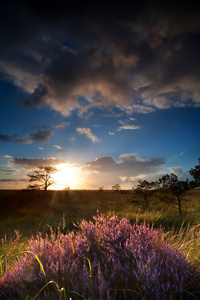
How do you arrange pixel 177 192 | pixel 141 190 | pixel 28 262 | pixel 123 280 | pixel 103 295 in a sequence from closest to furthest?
pixel 103 295, pixel 123 280, pixel 28 262, pixel 177 192, pixel 141 190

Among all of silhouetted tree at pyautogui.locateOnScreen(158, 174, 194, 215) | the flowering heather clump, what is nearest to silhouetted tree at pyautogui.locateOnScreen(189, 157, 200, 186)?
silhouetted tree at pyautogui.locateOnScreen(158, 174, 194, 215)

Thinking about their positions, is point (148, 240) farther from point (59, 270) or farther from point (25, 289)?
point (25, 289)

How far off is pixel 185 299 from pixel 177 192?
1310cm

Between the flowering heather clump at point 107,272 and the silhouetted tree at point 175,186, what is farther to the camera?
the silhouetted tree at point 175,186

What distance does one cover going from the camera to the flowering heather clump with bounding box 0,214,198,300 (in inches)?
88.7

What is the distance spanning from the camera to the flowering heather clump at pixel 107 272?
2.25 metres

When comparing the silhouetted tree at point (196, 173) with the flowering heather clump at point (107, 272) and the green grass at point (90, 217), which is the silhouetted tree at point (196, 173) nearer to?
the green grass at point (90, 217)

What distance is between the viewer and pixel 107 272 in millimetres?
2742

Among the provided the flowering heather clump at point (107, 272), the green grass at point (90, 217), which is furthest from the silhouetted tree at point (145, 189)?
the flowering heather clump at point (107, 272)

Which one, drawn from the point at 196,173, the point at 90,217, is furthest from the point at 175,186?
the point at 90,217

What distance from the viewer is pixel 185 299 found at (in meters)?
2.26

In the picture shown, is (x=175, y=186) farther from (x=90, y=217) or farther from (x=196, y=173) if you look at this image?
(x=90, y=217)

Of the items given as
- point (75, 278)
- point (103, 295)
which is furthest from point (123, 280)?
point (75, 278)

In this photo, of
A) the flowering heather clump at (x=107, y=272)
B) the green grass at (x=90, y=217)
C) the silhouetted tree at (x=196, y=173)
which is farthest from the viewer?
the silhouetted tree at (x=196, y=173)
